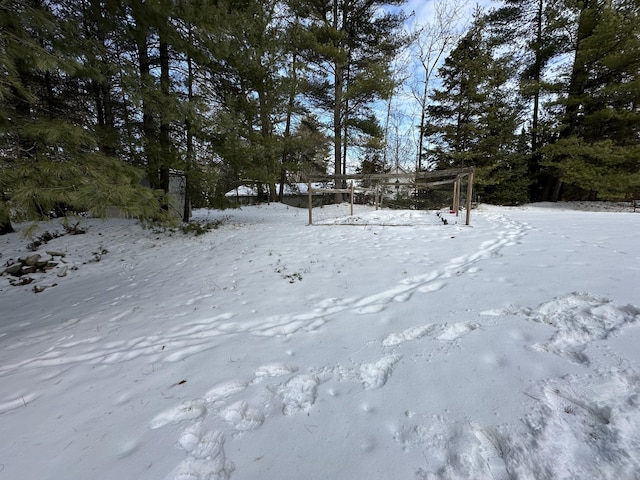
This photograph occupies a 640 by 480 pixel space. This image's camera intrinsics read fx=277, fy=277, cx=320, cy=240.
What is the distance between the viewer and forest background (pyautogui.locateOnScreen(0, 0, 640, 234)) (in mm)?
3080

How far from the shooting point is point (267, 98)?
8266 mm

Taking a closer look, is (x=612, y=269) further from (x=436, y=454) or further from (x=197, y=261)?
(x=197, y=261)

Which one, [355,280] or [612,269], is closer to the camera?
[612,269]

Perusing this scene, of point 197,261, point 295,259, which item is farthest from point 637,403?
point 197,261

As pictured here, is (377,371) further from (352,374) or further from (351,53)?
(351,53)

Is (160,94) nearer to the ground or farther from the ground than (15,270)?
farther from the ground

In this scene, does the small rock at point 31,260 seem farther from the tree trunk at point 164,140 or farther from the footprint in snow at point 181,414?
the footprint in snow at point 181,414

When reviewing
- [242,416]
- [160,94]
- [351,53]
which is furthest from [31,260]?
[351,53]

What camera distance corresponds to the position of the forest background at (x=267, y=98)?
10.1ft

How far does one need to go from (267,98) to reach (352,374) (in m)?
8.35

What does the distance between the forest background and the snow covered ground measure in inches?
64.0

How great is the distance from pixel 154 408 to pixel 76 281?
5694 millimetres

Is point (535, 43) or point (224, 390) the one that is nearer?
point (224, 390)

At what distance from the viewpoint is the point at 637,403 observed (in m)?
1.34
